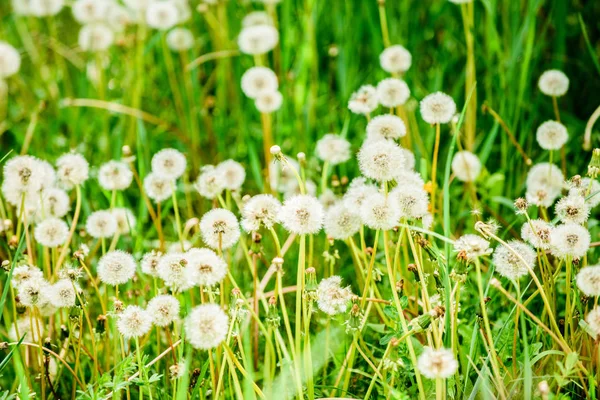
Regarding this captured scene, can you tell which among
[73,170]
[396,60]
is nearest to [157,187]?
[73,170]

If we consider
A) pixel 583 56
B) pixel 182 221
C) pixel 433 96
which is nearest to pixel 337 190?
pixel 433 96

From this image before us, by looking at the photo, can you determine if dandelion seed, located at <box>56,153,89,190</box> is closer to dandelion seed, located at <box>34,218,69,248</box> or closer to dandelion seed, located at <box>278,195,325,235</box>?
dandelion seed, located at <box>34,218,69,248</box>

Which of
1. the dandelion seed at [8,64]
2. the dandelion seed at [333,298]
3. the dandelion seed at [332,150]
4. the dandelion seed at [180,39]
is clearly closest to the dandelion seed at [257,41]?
the dandelion seed at [180,39]

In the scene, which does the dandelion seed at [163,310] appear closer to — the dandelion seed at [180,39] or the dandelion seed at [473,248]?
the dandelion seed at [473,248]

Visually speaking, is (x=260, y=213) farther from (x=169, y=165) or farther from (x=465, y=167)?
(x=465, y=167)

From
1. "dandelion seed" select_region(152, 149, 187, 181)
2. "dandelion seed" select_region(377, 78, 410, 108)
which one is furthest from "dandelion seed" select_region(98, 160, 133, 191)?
"dandelion seed" select_region(377, 78, 410, 108)

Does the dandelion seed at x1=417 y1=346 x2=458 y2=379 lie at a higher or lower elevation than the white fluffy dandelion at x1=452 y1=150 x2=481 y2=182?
lower
